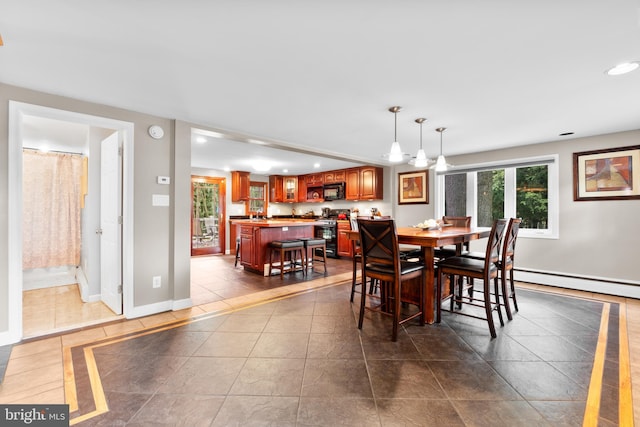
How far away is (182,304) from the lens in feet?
10.4

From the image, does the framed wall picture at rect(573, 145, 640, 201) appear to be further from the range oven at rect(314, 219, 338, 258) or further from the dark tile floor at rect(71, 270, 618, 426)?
the range oven at rect(314, 219, 338, 258)

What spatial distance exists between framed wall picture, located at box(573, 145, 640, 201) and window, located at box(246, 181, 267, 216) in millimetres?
6632

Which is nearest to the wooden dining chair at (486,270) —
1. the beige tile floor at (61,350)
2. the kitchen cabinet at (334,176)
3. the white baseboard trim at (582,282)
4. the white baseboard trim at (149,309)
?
the beige tile floor at (61,350)

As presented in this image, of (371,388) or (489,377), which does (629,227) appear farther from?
(371,388)

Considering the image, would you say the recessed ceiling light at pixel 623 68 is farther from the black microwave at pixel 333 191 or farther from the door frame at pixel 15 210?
the black microwave at pixel 333 191

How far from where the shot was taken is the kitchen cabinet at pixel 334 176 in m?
6.91

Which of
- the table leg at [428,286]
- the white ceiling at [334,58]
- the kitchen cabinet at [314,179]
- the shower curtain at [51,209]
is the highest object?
the white ceiling at [334,58]

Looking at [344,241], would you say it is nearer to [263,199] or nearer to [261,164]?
[261,164]

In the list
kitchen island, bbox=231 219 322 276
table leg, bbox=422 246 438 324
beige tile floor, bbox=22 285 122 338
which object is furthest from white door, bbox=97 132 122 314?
table leg, bbox=422 246 438 324

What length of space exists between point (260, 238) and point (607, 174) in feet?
16.3

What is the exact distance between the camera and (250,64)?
2.00 meters

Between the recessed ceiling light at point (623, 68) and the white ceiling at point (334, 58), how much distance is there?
0.21 feet

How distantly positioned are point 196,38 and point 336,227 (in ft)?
17.5

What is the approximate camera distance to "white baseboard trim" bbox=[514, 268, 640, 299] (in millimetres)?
3574
